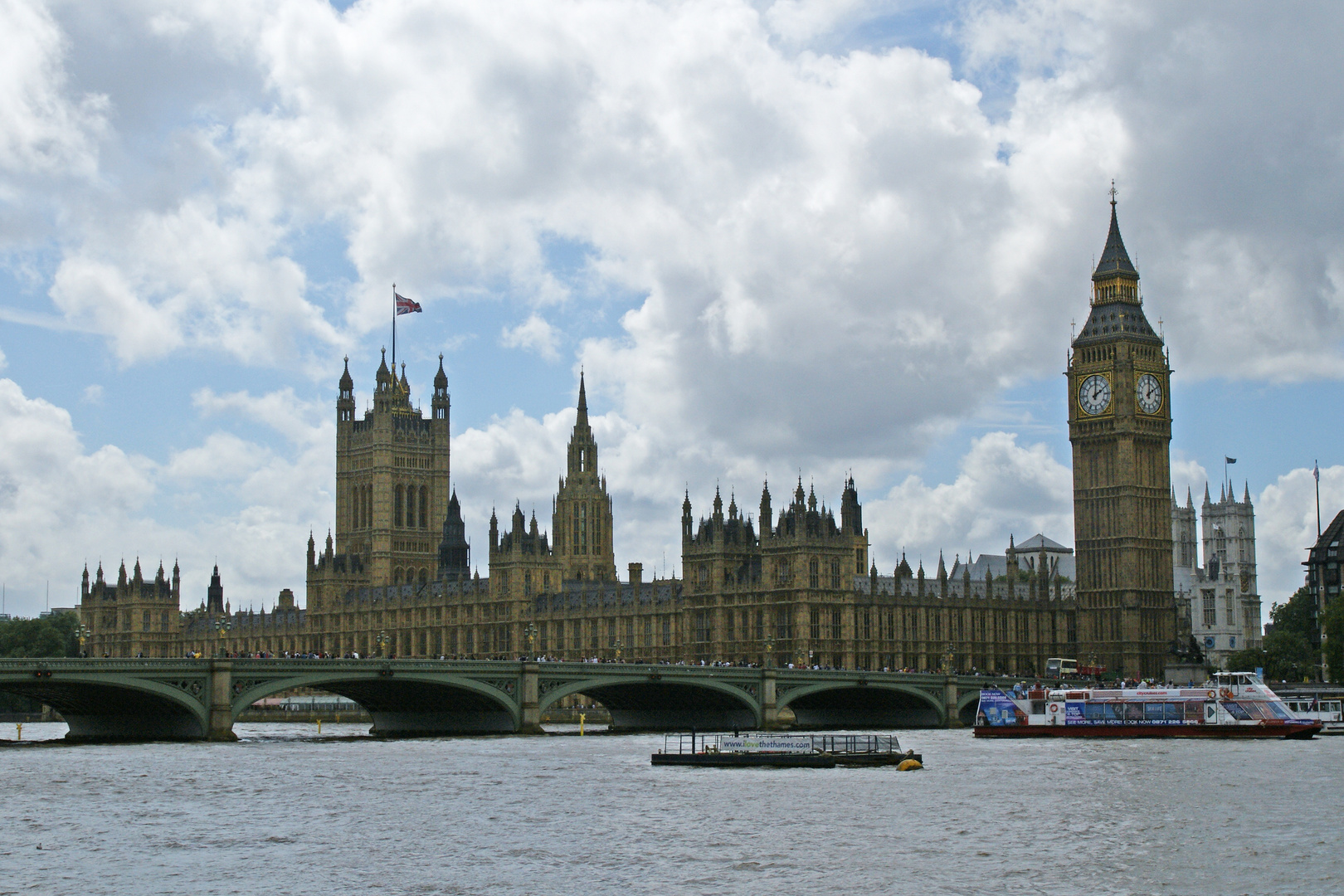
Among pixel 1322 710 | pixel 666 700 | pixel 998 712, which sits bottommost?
pixel 1322 710

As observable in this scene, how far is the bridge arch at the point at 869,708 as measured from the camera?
133 metres

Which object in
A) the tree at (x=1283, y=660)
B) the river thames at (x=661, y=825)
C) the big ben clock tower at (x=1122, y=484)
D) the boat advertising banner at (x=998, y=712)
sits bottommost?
the river thames at (x=661, y=825)

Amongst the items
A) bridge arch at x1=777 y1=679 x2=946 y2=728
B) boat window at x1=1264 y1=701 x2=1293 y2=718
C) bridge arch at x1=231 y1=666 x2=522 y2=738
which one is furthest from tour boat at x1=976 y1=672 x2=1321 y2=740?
bridge arch at x1=231 y1=666 x2=522 y2=738

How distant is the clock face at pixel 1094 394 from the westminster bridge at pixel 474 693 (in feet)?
136

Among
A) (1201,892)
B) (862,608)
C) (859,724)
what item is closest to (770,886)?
(1201,892)

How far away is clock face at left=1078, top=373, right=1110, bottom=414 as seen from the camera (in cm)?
17575

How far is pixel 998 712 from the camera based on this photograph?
122 metres

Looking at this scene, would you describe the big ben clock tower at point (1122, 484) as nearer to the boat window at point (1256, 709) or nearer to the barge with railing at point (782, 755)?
the boat window at point (1256, 709)

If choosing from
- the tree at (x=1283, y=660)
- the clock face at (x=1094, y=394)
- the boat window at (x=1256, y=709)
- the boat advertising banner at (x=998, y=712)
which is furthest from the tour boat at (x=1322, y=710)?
the clock face at (x=1094, y=394)

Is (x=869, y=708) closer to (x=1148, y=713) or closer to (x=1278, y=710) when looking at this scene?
(x=1148, y=713)

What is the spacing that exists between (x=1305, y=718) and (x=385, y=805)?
6331 centimetres

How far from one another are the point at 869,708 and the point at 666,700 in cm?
1823

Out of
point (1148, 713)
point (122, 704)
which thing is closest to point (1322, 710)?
point (1148, 713)

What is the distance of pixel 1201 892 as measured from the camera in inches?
1950
